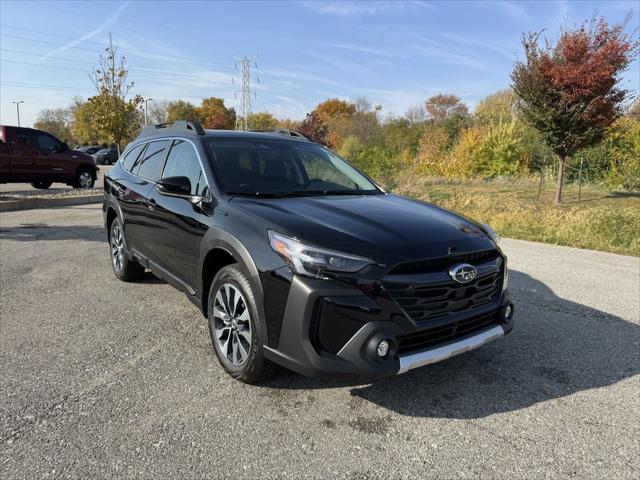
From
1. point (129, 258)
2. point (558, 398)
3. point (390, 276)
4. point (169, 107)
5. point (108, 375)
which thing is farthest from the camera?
point (169, 107)

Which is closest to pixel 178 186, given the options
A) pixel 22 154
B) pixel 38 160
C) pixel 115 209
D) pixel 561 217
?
pixel 115 209

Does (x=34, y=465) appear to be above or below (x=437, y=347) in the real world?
below

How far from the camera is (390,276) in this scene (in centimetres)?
264

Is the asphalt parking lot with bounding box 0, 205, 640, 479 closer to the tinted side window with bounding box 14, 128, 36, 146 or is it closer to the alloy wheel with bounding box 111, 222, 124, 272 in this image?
the alloy wheel with bounding box 111, 222, 124, 272

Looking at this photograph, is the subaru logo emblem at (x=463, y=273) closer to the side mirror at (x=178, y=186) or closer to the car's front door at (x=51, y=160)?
the side mirror at (x=178, y=186)

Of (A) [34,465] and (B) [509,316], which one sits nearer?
(A) [34,465]

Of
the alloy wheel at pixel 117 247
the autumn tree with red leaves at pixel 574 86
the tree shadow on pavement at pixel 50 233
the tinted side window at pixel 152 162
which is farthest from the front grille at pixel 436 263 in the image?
the autumn tree with red leaves at pixel 574 86

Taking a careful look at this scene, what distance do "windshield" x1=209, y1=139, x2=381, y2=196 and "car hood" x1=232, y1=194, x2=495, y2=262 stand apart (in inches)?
9.8

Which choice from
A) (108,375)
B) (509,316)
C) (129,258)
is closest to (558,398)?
(509,316)

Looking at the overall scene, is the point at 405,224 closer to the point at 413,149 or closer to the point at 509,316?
the point at 509,316

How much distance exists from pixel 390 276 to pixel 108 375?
2102 mm

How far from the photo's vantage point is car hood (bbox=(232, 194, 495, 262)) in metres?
2.72

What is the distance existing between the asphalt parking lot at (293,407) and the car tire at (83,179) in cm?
1253

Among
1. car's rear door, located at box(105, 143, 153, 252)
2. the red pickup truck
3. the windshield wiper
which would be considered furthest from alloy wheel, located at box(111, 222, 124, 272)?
the red pickup truck
